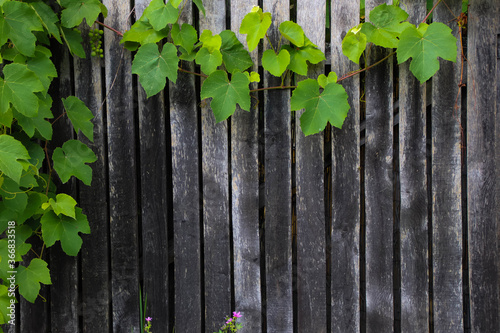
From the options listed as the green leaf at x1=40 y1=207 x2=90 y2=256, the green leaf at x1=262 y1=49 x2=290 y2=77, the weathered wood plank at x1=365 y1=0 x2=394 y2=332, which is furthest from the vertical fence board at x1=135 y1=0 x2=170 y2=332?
the weathered wood plank at x1=365 y1=0 x2=394 y2=332

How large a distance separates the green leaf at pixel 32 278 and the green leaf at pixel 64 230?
0.13 meters

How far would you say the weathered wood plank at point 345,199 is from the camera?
197 cm

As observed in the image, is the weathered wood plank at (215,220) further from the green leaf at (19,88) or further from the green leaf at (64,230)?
the green leaf at (19,88)

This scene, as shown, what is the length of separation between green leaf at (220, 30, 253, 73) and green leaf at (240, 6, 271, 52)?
7 centimetres

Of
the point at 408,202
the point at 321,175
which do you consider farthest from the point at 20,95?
the point at 408,202

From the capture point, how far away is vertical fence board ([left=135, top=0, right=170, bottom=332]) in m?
2.04

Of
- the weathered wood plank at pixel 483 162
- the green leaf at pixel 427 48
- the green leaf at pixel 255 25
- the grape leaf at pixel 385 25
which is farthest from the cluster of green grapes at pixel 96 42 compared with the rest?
the weathered wood plank at pixel 483 162

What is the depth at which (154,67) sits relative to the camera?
6.07ft

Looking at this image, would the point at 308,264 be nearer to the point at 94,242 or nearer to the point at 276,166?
the point at 276,166

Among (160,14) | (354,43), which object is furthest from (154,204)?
(354,43)

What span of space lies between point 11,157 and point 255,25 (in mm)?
1142

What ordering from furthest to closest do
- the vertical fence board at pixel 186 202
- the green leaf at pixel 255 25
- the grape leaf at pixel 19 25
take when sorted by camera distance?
the vertical fence board at pixel 186 202 < the green leaf at pixel 255 25 < the grape leaf at pixel 19 25

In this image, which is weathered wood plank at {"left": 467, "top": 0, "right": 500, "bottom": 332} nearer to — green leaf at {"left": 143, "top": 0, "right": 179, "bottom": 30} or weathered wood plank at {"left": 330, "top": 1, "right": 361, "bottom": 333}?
weathered wood plank at {"left": 330, "top": 1, "right": 361, "bottom": 333}

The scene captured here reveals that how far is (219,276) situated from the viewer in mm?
2033
